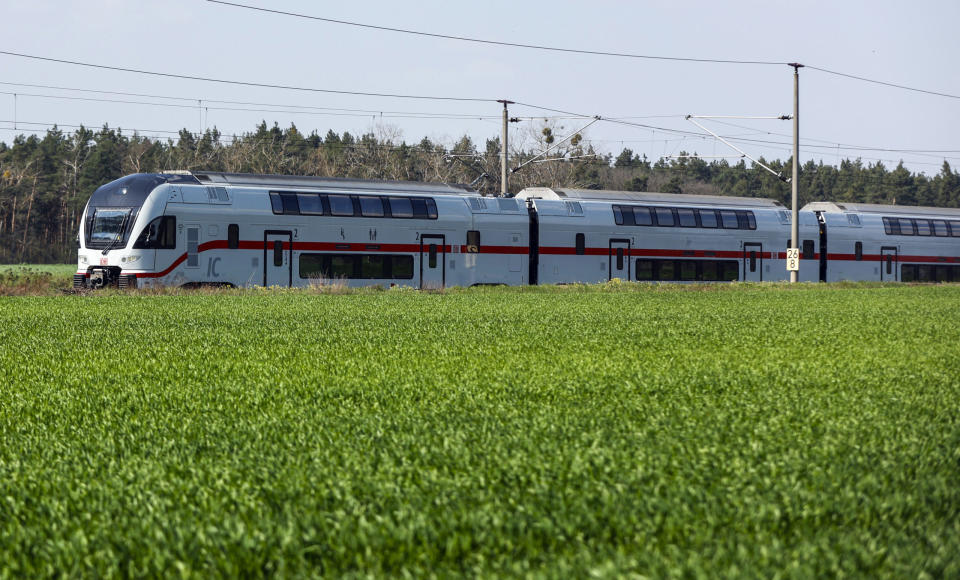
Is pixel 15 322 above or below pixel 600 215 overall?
below

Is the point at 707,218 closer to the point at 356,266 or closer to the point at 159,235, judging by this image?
the point at 356,266

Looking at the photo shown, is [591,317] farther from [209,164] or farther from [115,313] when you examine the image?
[209,164]

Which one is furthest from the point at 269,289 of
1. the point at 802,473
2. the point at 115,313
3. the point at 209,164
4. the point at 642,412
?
the point at 209,164

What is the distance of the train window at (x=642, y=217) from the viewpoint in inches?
1597

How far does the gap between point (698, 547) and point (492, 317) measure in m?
16.0

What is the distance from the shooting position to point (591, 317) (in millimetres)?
20062

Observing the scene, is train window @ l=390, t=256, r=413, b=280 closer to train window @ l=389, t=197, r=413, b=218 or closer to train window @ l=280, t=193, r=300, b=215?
train window @ l=389, t=197, r=413, b=218

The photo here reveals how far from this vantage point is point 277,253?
3356 centimetres

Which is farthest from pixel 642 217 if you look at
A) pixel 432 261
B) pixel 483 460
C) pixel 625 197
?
pixel 483 460

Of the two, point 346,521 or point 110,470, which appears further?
point 110,470

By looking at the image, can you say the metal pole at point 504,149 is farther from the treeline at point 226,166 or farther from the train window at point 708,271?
the treeline at point 226,166

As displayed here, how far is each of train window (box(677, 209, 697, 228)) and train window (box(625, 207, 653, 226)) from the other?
1.35 m

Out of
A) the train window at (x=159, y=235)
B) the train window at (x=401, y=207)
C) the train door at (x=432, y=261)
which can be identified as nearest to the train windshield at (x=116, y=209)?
the train window at (x=159, y=235)

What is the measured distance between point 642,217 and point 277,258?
14.1m
